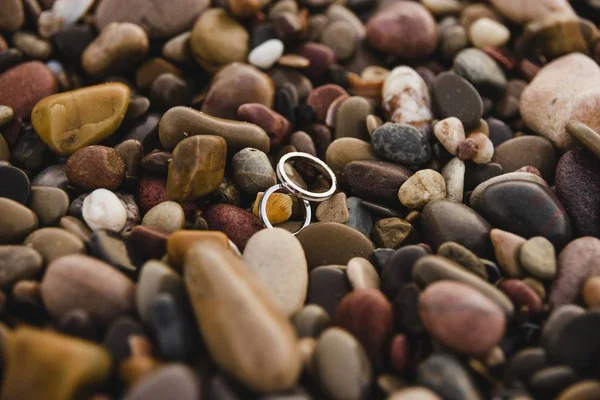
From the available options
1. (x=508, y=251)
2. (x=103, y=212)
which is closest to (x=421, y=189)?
(x=508, y=251)

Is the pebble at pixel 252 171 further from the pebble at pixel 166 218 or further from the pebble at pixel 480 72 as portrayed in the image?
the pebble at pixel 480 72

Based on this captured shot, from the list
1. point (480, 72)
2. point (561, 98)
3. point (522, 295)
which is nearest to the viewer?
point (522, 295)

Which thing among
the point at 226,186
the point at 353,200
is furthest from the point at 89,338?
the point at 353,200

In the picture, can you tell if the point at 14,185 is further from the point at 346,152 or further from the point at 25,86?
the point at 346,152

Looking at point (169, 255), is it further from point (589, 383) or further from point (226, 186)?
point (589, 383)

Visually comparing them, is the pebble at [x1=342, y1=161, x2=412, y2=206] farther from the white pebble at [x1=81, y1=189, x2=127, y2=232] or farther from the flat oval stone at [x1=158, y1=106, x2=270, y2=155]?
the white pebble at [x1=81, y1=189, x2=127, y2=232]

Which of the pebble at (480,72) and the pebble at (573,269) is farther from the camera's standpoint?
the pebble at (480,72)

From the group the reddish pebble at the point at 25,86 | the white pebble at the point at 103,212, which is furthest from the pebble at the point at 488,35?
the reddish pebble at the point at 25,86
